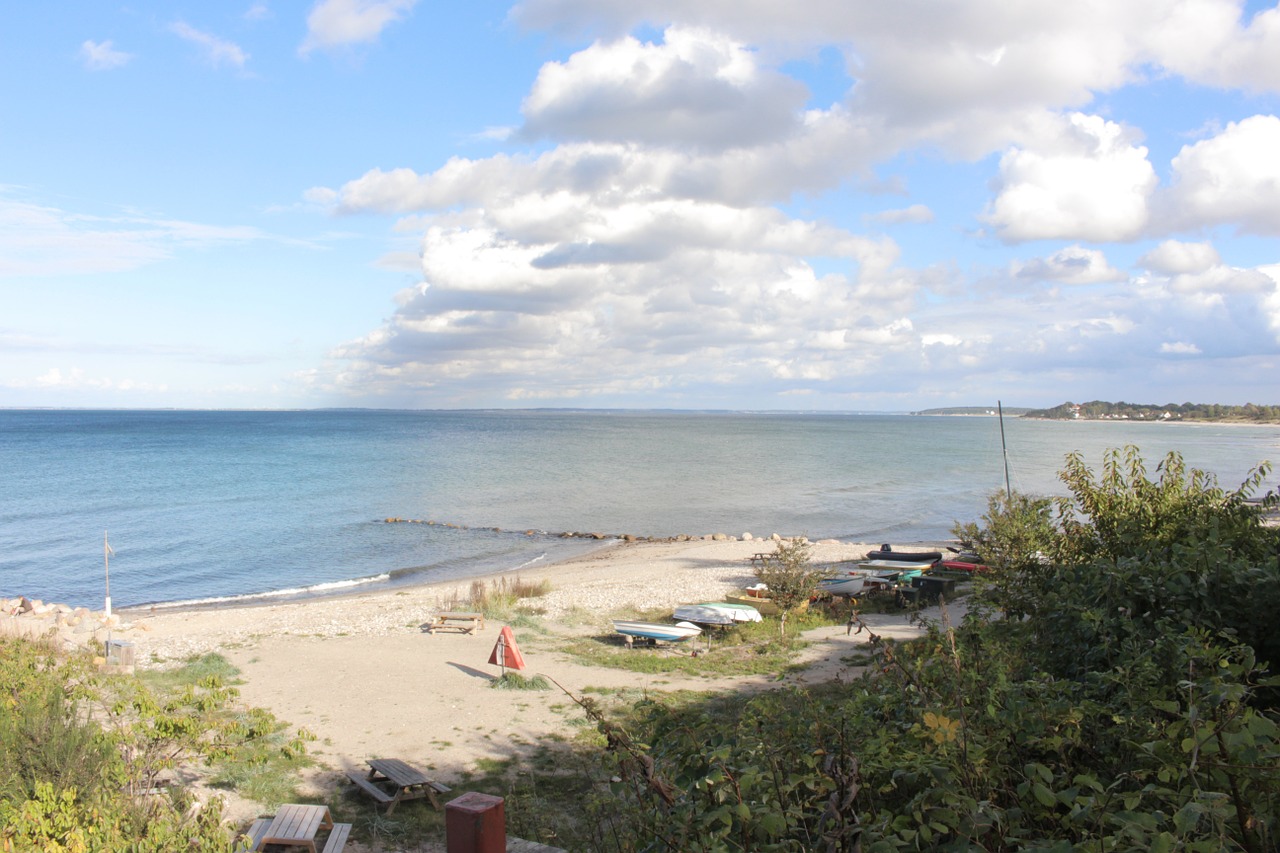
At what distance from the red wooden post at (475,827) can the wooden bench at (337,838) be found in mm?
5184

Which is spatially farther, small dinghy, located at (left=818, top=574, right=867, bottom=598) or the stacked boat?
small dinghy, located at (left=818, top=574, right=867, bottom=598)

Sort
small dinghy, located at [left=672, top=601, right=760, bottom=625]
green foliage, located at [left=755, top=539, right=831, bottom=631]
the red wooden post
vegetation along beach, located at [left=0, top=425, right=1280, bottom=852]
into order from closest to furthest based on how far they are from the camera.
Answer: vegetation along beach, located at [left=0, top=425, right=1280, bottom=852]
the red wooden post
small dinghy, located at [left=672, top=601, right=760, bottom=625]
green foliage, located at [left=755, top=539, right=831, bottom=631]

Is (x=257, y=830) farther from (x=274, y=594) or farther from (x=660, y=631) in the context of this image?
(x=274, y=594)

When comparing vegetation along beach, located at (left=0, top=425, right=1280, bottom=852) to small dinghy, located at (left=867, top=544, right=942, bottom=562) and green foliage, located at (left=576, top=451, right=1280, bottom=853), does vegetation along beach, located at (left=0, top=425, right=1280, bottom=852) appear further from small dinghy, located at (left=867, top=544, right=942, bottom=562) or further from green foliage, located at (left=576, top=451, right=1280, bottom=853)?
small dinghy, located at (left=867, top=544, right=942, bottom=562)

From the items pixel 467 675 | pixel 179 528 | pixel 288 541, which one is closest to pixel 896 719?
pixel 467 675

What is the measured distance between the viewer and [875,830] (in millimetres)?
2398

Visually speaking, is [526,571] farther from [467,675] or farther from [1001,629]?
[1001,629]

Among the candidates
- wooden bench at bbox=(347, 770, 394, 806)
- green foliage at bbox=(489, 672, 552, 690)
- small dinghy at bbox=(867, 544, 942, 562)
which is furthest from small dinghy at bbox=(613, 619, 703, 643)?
small dinghy at bbox=(867, 544, 942, 562)

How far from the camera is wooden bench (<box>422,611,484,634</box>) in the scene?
20.8 m

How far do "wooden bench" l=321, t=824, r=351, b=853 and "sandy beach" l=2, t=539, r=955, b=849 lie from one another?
1.52 metres

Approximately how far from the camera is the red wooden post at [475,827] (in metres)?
3.76

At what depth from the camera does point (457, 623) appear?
69.8 feet

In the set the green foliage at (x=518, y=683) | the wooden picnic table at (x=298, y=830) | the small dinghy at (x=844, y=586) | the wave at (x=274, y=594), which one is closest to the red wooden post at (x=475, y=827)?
the wooden picnic table at (x=298, y=830)

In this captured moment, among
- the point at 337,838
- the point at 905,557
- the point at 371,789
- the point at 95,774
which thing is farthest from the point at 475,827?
the point at 905,557
